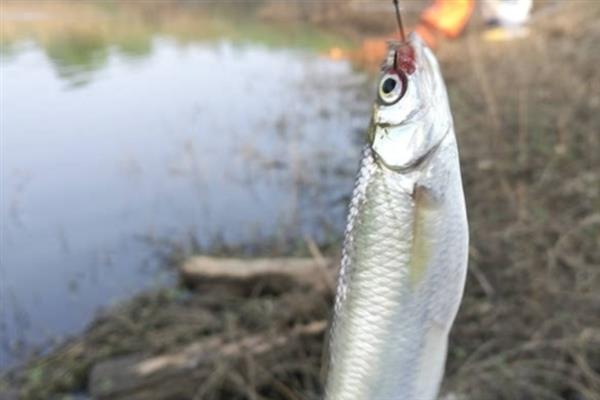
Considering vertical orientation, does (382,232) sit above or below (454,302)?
above

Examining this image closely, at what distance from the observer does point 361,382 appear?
1250 millimetres

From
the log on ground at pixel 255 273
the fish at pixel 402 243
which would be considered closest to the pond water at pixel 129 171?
the log on ground at pixel 255 273

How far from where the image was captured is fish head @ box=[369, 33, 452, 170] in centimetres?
112

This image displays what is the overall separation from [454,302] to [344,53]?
1571cm

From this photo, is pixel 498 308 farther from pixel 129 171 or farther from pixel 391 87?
pixel 129 171

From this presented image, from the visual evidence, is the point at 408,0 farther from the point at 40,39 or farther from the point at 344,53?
the point at 40,39

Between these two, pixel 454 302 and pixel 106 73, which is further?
pixel 106 73

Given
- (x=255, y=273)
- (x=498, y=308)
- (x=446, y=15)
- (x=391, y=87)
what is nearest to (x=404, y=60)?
(x=391, y=87)

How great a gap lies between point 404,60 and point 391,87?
6 centimetres

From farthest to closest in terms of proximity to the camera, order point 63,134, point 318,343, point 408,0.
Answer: point 408,0
point 63,134
point 318,343

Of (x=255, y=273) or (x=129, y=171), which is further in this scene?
(x=129, y=171)

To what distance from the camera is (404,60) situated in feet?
3.68

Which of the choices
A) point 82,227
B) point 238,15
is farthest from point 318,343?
point 238,15

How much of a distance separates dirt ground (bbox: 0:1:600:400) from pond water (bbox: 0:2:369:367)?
0.72 m
